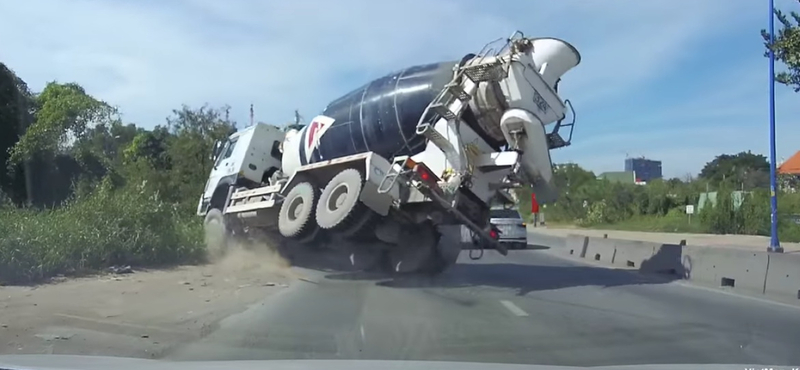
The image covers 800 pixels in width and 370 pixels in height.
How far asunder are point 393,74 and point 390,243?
122 inches

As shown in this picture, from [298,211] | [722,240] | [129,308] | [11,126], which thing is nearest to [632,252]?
[298,211]

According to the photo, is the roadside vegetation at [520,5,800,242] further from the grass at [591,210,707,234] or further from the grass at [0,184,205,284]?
the grass at [0,184,205,284]

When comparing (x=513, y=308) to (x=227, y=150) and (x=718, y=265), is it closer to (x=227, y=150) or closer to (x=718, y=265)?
(x=718, y=265)

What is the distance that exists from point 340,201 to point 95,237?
5.00 meters

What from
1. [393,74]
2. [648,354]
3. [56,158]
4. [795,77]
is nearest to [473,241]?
[393,74]

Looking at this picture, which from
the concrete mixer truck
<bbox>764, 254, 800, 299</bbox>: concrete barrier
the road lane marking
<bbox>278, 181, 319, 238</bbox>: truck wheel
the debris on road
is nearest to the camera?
the road lane marking

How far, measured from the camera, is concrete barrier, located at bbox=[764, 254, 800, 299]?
12766 millimetres

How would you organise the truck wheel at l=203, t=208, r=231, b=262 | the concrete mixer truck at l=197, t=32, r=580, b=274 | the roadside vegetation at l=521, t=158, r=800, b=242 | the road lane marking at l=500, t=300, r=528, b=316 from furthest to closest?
the roadside vegetation at l=521, t=158, r=800, b=242 < the truck wheel at l=203, t=208, r=231, b=262 < the concrete mixer truck at l=197, t=32, r=580, b=274 < the road lane marking at l=500, t=300, r=528, b=316

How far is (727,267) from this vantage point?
14.9 m

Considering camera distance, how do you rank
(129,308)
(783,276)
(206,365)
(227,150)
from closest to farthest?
1. (206,365)
2. (129,308)
3. (783,276)
4. (227,150)

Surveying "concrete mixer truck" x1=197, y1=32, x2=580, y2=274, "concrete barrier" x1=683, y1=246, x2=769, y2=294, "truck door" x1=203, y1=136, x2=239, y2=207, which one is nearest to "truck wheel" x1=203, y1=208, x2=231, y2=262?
"truck door" x1=203, y1=136, x2=239, y2=207

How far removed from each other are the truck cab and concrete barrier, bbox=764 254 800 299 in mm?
10861

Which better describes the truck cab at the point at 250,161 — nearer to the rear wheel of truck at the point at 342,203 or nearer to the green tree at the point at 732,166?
the rear wheel of truck at the point at 342,203

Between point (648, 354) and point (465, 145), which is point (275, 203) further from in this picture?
point (648, 354)
